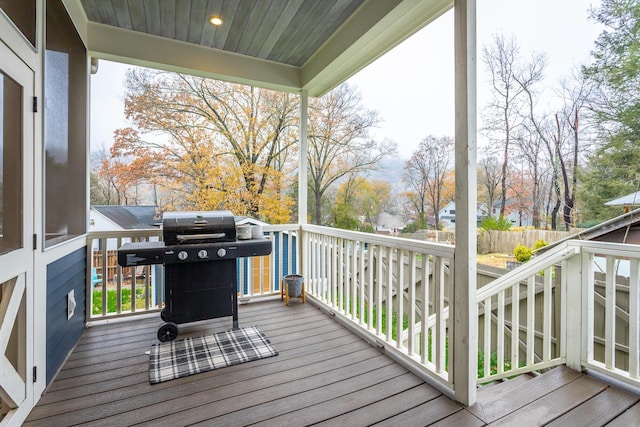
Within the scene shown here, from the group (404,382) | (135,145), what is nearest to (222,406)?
(404,382)

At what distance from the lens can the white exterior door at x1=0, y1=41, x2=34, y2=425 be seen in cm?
156

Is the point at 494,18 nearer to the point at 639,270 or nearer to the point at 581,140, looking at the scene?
the point at 581,140

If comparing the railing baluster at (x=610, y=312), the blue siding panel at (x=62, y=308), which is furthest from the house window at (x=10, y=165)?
the railing baluster at (x=610, y=312)

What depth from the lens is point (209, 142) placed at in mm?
4160

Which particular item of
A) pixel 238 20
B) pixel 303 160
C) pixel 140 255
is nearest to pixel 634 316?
pixel 303 160

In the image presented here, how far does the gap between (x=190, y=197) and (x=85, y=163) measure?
115 centimetres

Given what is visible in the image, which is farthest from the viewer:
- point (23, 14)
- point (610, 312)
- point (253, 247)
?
point (253, 247)

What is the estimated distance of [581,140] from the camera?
6.96ft

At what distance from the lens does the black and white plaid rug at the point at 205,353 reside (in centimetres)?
226

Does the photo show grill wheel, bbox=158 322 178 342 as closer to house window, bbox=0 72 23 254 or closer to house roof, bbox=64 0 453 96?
house window, bbox=0 72 23 254

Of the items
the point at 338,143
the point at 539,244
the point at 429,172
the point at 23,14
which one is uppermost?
the point at 23,14

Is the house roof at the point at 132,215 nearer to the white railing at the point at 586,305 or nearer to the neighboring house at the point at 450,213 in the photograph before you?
the neighboring house at the point at 450,213

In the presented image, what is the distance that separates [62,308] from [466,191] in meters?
2.98

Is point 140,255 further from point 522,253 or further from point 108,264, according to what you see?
point 522,253
